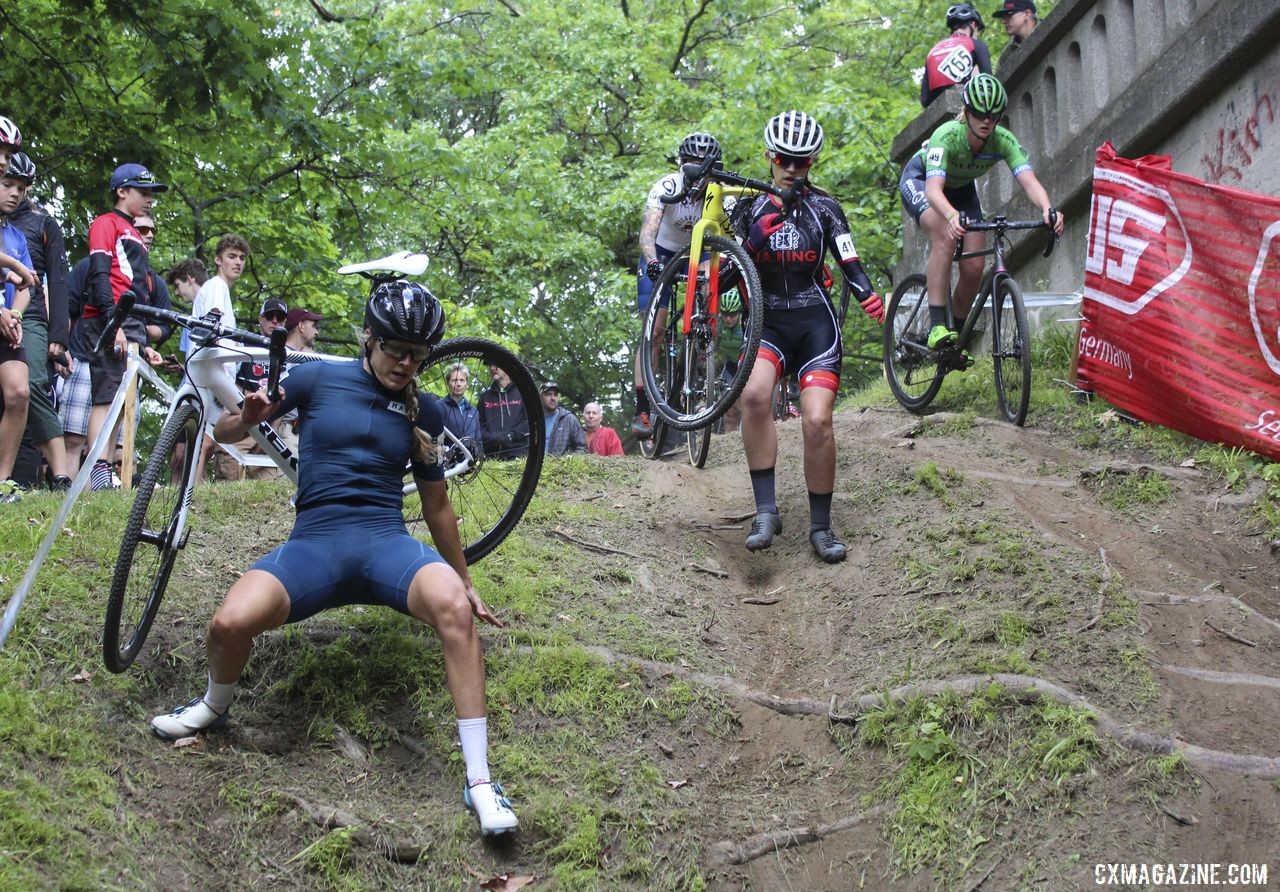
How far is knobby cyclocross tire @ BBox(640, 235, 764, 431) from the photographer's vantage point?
21.1ft

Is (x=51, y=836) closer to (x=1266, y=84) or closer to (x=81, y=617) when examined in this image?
(x=81, y=617)

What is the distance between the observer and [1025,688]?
15.4 feet

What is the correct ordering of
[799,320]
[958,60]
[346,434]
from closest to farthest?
[346,434], [799,320], [958,60]

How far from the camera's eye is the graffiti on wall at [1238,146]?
7.47m

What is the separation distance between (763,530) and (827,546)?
1.39 feet

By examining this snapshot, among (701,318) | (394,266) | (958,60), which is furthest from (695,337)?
(958,60)

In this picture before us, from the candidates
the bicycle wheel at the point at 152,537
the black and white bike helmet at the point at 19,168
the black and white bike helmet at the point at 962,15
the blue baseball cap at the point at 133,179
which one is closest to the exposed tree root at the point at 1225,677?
the bicycle wheel at the point at 152,537

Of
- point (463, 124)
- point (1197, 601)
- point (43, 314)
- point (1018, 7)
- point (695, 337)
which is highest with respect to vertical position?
point (463, 124)

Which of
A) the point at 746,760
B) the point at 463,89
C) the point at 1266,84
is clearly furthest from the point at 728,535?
the point at 463,89

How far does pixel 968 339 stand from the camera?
28.0 feet

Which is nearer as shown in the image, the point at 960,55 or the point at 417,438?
the point at 417,438

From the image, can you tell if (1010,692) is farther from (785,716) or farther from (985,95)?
(985,95)

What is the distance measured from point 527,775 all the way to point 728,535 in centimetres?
292

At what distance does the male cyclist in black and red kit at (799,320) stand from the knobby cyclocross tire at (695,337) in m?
0.17
